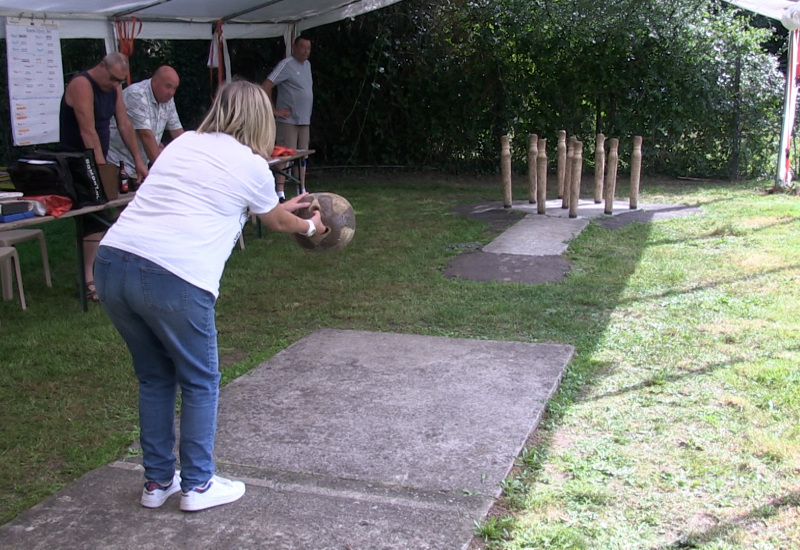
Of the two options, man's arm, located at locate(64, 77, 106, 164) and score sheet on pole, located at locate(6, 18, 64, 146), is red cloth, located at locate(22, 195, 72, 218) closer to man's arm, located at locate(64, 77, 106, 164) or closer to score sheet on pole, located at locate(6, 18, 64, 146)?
man's arm, located at locate(64, 77, 106, 164)

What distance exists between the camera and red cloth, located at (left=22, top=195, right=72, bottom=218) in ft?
18.4

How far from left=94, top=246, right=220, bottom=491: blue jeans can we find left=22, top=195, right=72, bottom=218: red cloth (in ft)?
9.56

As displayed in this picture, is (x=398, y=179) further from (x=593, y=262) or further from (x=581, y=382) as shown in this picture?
(x=581, y=382)

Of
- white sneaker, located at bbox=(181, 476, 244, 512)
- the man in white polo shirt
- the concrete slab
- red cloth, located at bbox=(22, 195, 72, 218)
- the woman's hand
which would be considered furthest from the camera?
the concrete slab

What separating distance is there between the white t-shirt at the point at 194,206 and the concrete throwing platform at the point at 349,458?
0.95m

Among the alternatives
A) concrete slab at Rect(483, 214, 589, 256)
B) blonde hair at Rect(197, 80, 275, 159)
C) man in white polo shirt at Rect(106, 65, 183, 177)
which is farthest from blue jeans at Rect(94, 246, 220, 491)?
concrete slab at Rect(483, 214, 589, 256)

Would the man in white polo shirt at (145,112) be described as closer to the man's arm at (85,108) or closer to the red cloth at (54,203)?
the man's arm at (85,108)

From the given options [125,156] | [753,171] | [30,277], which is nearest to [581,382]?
[125,156]

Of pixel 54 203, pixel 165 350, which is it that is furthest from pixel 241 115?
pixel 54 203

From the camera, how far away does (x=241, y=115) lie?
308 cm

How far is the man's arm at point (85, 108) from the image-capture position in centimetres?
600

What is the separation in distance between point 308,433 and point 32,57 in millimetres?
5101

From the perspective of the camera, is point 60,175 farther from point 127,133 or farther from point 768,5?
point 768,5

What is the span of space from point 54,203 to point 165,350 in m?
3.06
